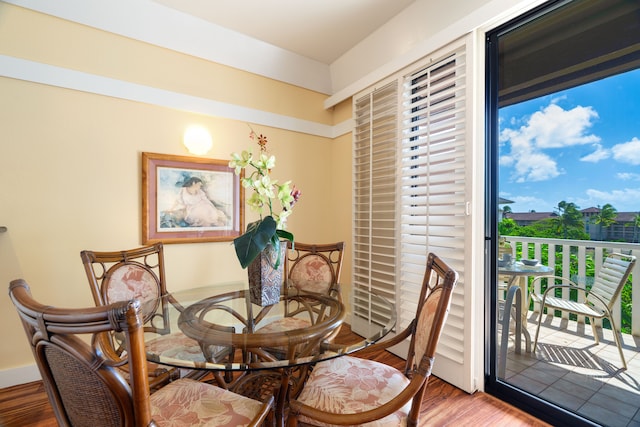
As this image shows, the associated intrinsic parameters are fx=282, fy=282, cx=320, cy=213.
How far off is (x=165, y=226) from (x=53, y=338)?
193cm

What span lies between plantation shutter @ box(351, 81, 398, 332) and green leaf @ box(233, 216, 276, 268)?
126 centimetres

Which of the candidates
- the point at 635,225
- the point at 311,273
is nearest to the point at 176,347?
the point at 311,273

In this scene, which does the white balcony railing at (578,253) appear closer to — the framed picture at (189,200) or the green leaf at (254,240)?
the green leaf at (254,240)

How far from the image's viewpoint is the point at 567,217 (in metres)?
1.67

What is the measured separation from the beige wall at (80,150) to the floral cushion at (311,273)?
844 mm

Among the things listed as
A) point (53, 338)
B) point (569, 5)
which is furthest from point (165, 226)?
point (569, 5)

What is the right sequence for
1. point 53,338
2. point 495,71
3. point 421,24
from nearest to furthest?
point 53,338
point 495,71
point 421,24

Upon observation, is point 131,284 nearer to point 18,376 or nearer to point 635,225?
point 18,376

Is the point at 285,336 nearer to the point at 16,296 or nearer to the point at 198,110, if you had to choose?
the point at 16,296

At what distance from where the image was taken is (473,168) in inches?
77.4

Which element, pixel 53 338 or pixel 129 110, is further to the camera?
pixel 129 110

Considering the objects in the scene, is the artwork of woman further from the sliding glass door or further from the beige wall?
the sliding glass door

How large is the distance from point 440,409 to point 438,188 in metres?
1.53

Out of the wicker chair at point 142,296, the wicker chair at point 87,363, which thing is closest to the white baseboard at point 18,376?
the wicker chair at point 142,296
